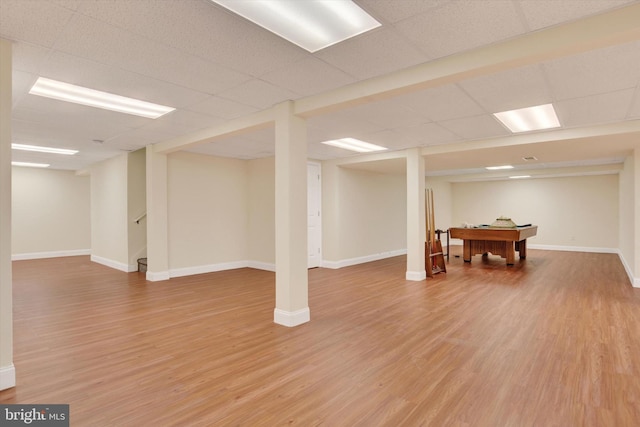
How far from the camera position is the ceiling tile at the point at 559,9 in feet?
6.25

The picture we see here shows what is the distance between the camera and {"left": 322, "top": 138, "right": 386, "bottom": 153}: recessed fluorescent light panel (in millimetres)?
5592

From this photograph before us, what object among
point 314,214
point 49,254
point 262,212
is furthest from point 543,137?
point 49,254

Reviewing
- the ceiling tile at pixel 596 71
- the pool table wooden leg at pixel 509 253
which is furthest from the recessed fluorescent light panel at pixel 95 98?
the pool table wooden leg at pixel 509 253

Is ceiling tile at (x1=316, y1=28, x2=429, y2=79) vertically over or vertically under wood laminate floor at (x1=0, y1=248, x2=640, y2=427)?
over

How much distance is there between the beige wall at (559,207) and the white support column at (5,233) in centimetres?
1213

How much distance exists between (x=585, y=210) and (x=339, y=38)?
1086 cm

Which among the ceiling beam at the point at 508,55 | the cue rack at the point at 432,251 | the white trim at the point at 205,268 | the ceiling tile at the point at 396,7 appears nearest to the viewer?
the ceiling tile at the point at 396,7

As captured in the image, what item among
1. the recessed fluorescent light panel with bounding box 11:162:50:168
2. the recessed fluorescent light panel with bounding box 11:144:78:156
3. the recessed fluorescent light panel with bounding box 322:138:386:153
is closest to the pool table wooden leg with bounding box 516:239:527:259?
the recessed fluorescent light panel with bounding box 322:138:386:153

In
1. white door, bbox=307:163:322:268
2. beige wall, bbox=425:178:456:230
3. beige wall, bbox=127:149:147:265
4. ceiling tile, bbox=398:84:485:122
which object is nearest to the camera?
ceiling tile, bbox=398:84:485:122

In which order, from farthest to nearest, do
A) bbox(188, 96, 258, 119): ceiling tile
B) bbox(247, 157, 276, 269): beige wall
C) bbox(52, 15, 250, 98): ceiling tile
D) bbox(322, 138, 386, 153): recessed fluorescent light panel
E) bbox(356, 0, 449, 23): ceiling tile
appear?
bbox(247, 157, 276, 269): beige wall
bbox(322, 138, 386, 153): recessed fluorescent light panel
bbox(188, 96, 258, 119): ceiling tile
bbox(52, 15, 250, 98): ceiling tile
bbox(356, 0, 449, 23): ceiling tile

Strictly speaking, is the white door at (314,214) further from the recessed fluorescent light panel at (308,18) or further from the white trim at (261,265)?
the recessed fluorescent light panel at (308,18)

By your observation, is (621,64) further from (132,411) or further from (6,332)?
(6,332)

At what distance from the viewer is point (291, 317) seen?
11.8 ft

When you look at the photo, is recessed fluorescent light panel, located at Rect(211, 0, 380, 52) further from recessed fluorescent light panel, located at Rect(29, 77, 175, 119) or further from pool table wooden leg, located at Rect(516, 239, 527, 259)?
pool table wooden leg, located at Rect(516, 239, 527, 259)
